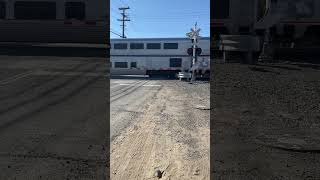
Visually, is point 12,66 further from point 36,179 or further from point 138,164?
point 138,164

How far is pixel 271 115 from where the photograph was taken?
378 cm

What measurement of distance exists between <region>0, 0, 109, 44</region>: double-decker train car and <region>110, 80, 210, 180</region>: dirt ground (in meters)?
2.24

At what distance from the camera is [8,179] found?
468 centimetres

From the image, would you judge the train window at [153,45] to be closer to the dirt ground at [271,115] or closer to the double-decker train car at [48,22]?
the double-decker train car at [48,22]

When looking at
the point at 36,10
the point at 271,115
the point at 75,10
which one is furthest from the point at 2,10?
the point at 271,115

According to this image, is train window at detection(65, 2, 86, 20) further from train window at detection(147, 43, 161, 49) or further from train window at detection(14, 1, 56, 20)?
train window at detection(147, 43, 161, 49)

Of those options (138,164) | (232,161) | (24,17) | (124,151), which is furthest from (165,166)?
(24,17)

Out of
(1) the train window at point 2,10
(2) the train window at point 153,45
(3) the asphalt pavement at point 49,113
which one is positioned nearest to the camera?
(1) the train window at point 2,10

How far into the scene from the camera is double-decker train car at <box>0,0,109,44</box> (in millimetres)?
4348

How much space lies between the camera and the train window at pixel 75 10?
4.45 m

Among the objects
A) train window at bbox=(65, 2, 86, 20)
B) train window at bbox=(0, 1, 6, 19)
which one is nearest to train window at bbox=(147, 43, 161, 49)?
train window at bbox=(65, 2, 86, 20)

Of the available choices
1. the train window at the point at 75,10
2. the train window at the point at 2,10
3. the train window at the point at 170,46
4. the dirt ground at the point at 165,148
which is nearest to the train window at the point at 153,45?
the train window at the point at 170,46

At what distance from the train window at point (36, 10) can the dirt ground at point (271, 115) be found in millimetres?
1815

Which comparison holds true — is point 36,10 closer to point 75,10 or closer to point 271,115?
A: point 75,10
